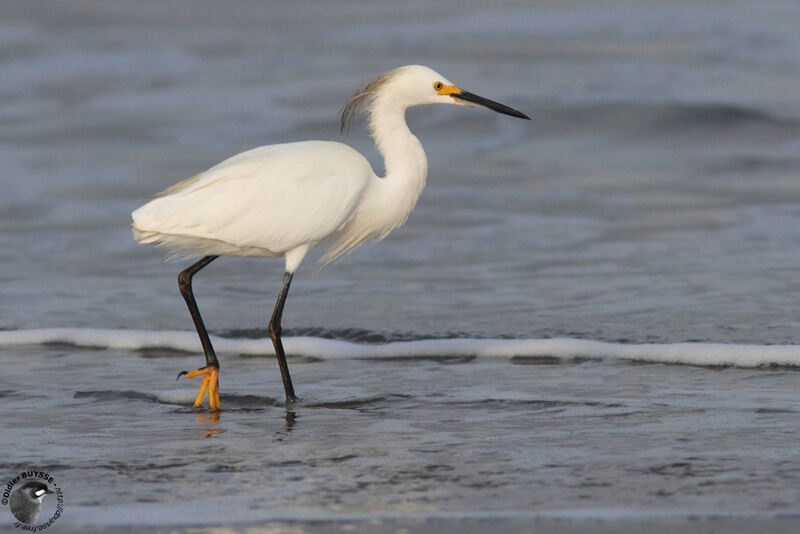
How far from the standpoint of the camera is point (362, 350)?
7.12 metres

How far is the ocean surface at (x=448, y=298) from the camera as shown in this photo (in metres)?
4.20

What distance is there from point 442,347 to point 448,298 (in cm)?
148

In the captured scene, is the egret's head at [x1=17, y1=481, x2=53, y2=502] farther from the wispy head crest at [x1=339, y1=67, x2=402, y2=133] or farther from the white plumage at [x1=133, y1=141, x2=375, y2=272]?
the wispy head crest at [x1=339, y1=67, x2=402, y2=133]

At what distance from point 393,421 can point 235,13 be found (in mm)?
17957

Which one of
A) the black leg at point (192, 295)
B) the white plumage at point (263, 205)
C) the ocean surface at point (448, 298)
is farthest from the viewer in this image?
the black leg at point (192, 295)

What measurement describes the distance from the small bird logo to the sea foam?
10.4 feet

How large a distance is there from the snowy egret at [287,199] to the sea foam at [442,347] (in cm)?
88

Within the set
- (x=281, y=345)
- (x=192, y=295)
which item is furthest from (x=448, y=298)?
(x=192, y=295)

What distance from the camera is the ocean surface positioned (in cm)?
420

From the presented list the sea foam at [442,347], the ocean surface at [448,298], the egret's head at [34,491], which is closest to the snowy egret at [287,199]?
the ocean surface at [448,298]

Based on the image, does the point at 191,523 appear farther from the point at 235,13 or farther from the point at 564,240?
the point at 235,13

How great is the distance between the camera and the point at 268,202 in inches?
242

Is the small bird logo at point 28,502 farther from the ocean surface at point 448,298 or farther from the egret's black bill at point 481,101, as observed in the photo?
the egret's black bill at point 481,101

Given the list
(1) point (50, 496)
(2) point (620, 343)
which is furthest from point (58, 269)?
(1) point (50, 496)
